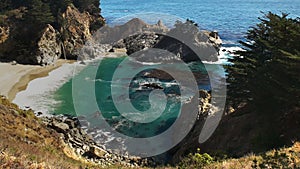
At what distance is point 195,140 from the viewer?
23.7 m

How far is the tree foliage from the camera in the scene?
1738 cm

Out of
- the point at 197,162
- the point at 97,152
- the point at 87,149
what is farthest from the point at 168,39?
the point at 197,162

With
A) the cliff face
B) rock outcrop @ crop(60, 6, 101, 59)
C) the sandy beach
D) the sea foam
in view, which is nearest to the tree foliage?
the sea foam

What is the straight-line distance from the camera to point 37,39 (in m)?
52.2

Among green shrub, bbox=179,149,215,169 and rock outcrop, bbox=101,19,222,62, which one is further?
rock outcrop, bbox=101,19,222,62

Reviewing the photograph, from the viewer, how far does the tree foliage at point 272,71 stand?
1738 centimetres

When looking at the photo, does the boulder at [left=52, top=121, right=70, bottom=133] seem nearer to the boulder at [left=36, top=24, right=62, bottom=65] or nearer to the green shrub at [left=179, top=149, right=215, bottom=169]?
the green shrub at [left=179, top=149, right=215, bottom=169]

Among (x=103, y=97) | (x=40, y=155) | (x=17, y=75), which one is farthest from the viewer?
(x=17, y=75)

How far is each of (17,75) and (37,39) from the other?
9972mm

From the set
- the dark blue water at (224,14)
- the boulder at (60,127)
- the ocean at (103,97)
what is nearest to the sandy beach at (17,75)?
the ocean at (103,97)

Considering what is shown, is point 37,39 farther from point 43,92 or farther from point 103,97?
point 103,97

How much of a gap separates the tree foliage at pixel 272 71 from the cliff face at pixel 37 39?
35698 millimetres

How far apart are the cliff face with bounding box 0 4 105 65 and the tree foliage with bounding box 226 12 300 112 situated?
1405 inches

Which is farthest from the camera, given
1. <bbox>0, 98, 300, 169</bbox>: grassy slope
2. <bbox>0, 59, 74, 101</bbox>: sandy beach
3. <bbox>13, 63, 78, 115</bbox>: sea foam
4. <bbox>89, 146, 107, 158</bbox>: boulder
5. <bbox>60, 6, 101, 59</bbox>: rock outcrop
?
<bbox>60, 6, 101, 59</bbox>: rock outcrop
